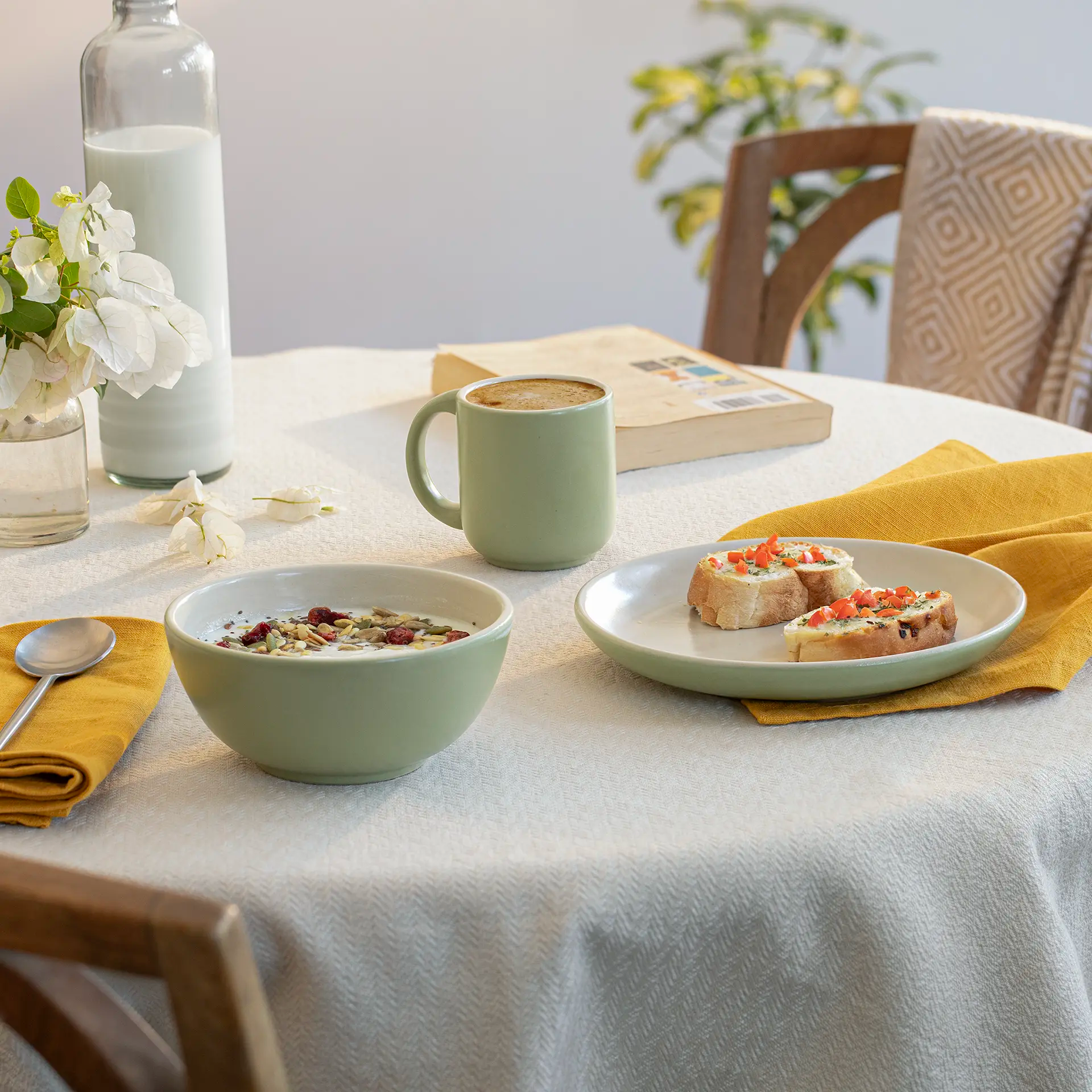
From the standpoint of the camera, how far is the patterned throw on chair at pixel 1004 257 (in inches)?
74.3

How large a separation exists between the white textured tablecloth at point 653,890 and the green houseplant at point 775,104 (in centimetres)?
257

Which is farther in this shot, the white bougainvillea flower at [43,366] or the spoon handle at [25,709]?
the white bougainvillea flower at [43,366]

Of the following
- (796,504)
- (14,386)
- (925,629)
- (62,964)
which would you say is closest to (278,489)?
(14,386)

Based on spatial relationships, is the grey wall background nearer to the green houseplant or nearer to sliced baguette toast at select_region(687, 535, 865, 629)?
the green houseplant

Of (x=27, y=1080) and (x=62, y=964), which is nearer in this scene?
(x=62, y=964)

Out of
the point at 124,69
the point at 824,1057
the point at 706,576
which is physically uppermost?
the point at 124,69

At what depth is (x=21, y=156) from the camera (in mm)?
2867

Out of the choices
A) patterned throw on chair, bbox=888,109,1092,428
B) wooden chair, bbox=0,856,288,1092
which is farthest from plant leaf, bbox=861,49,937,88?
wooden chair, bbox=0,856,288,1092

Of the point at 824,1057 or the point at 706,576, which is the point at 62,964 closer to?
the point at 824,1057

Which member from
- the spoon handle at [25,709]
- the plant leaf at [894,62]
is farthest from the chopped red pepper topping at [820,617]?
the plant leaf at [894,62]

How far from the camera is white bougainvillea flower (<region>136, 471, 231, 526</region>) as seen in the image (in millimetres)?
943

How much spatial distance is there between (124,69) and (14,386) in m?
0.30

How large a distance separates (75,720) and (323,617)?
13 cm

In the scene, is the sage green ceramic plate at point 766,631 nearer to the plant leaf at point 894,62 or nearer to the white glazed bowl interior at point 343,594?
the white glazed bowl interior at point 343,594
